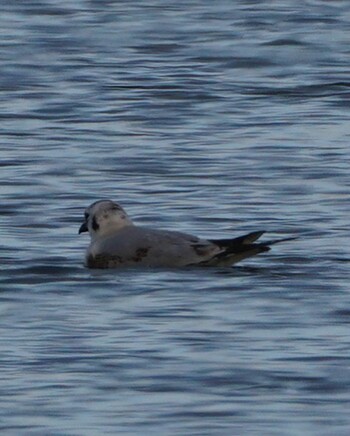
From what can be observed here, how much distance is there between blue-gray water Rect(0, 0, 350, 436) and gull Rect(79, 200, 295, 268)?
103 millimetres

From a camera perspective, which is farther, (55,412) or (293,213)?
(293,213)

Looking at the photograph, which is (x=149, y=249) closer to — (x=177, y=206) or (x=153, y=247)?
(x=153, y=247)

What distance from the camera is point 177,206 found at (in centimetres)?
1430

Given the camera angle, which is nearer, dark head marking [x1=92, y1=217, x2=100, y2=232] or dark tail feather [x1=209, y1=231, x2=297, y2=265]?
dark tail feather [x1=209, y1=231, x2=297, y2=265]

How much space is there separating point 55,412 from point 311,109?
918 cm

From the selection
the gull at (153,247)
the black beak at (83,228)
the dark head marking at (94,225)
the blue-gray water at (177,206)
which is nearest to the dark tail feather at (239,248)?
the gull at (153,247)

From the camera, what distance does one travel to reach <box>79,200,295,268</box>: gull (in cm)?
1225

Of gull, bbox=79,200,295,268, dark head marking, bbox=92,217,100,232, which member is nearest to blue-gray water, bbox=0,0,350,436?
gull, bbox=79,200,295,268

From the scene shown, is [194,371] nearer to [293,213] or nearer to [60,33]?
[293,213]

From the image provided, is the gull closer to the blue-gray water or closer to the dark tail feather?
the dark tail feather

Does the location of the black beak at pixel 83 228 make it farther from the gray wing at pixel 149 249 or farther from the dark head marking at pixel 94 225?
the gray wing at pixel 149 249

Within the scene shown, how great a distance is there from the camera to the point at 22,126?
17.5 meters

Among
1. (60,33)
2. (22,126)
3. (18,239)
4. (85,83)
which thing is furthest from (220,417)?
(60,33)

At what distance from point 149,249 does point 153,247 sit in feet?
0.10
